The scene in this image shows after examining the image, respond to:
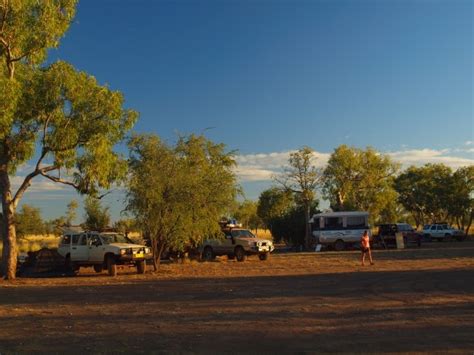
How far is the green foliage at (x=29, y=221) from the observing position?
68000 mm

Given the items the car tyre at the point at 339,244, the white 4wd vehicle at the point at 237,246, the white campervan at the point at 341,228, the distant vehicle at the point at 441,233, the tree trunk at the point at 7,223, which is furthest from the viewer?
the distant vehicle at the point at 441,233

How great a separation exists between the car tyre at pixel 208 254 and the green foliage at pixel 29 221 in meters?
41.7

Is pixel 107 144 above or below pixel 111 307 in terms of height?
above

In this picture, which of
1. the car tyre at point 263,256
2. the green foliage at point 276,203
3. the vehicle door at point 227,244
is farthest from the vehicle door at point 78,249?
→ the green foliage at point 276,203

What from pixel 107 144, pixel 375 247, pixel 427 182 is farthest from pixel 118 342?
pixel 427 182

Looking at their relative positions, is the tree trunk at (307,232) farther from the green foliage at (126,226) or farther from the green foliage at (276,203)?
the green foliage at (126,226)

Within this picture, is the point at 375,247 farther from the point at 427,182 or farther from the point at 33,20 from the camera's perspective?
the point at 33,20

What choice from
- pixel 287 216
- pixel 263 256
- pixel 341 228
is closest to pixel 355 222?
pixel 341 228

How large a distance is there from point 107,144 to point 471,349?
16.1 m

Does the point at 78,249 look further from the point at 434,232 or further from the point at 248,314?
the point at 434,232

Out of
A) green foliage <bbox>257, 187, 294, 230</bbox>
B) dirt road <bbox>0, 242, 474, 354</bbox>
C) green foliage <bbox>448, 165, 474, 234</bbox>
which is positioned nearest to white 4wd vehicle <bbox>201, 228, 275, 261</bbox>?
dirt road <bbox>0, 242, 474, 354</bbox>

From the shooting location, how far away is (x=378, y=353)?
786cm

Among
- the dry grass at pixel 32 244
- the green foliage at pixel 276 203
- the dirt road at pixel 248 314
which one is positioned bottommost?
the dirt road at pixel 248 314

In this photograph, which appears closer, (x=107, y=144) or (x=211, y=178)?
(x=107, y=144)
